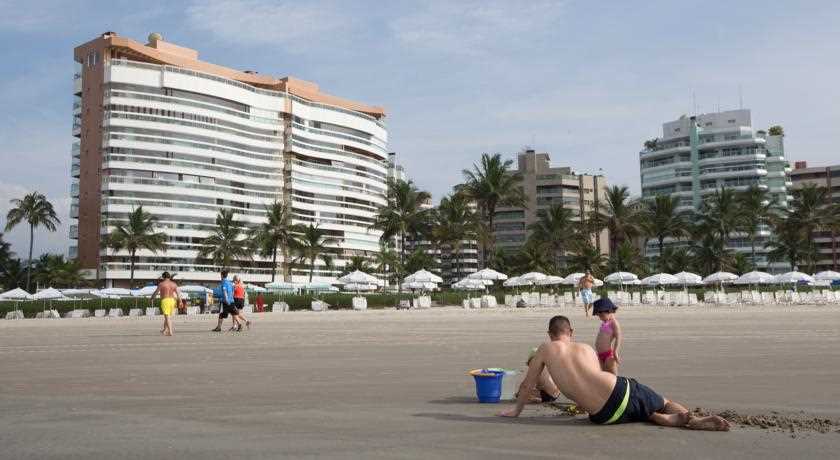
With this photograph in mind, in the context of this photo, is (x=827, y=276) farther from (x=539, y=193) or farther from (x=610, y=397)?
(x=539, y=193)

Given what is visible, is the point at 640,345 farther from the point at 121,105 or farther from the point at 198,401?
the point at 121,105

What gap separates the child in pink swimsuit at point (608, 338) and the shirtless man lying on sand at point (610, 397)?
4.92 feet

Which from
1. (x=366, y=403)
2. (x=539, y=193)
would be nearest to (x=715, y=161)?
(x=539, y=193)

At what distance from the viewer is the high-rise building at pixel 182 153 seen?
283 ft

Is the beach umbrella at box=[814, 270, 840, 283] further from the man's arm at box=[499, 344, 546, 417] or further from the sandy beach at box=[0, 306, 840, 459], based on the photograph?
the man's arm at box=[499, 344, 546, 417]

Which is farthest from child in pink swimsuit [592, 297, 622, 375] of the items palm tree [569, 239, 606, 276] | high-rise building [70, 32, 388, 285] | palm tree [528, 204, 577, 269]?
high-rise building [70, 32, 388, 285]

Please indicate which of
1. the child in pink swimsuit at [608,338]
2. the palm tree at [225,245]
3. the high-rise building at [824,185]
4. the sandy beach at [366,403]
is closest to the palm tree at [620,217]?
the palm tree at [225,245]

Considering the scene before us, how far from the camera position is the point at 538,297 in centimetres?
4138

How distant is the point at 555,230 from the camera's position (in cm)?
6625

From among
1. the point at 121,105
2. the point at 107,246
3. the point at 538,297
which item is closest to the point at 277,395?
the point at 538,297

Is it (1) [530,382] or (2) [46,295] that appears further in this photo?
(2) [46,295]

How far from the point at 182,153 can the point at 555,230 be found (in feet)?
150

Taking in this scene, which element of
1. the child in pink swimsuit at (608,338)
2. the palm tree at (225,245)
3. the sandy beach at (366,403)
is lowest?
the sandy beach at (366,403)

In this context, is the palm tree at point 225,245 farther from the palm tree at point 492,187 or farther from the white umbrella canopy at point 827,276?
the white umbrella canopy at point 827,276
